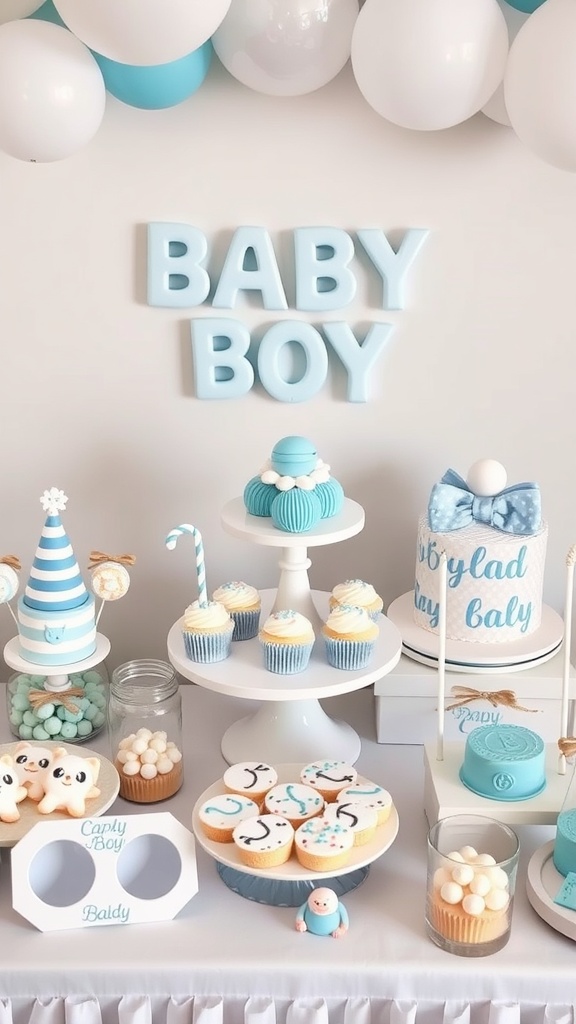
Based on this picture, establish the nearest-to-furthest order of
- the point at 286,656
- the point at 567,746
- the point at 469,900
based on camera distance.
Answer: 1. the point at 469,900
2. the point at 567,746
3. the point at 286,656

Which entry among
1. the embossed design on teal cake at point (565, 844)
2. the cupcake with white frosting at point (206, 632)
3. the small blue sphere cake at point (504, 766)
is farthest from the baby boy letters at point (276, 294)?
the embossed design on teal cake at point (565, 844)

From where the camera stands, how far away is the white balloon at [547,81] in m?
1.19

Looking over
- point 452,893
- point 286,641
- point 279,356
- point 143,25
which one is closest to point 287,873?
point 452,893

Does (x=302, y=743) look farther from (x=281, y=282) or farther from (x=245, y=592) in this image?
(x=281, y=282)

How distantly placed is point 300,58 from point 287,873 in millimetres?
1011

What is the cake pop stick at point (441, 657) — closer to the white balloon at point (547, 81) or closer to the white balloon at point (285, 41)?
the white balloon at point (547, 81)

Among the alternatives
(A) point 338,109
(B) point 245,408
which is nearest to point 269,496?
(B) point 245,408

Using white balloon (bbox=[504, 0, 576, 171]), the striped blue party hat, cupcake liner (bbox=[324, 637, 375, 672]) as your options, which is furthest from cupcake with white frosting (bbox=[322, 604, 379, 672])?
white balloon (bbox=[504, 0, 576, 171])

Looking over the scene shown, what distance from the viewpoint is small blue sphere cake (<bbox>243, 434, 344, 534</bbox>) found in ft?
4.30

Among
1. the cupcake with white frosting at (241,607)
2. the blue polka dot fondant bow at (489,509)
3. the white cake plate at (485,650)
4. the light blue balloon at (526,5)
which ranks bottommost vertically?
the white cake plate at (485,650)

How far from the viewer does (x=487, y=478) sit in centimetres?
147

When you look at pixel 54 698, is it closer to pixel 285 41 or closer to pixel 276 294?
pixel 276 294

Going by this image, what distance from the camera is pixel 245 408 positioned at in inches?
63.8

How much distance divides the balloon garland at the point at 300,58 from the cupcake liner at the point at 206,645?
2.15 ft
